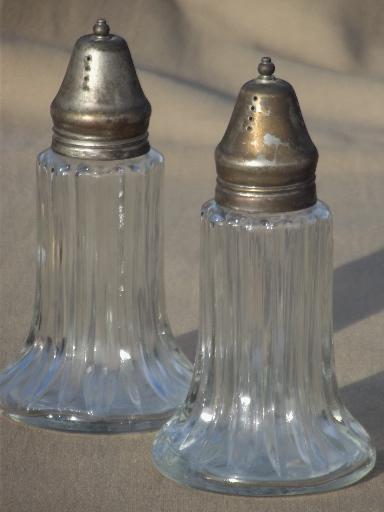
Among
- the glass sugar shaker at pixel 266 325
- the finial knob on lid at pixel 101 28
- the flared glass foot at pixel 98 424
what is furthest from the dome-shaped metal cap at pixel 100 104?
the flared glass foot at pixel 98 424

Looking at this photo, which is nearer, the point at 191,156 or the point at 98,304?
the point at 98,304

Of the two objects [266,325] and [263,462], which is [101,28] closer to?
[266,325]

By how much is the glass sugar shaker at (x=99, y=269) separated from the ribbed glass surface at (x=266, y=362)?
147 mm

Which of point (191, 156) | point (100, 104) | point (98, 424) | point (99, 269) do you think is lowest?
point (191, 156)

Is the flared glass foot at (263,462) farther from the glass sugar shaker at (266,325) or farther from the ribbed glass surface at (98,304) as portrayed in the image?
the ribbed glass surface at (98,304)

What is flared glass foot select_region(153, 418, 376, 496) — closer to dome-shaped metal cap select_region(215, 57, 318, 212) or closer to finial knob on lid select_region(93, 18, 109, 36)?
dome-shaped metal cap select_region(215, 57, 318, 212)

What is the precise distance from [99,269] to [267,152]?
0.30 metres

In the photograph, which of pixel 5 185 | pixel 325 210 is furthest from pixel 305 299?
pixel 5 185

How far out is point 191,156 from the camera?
2.62 metres

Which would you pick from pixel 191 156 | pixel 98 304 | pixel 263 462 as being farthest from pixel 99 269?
pixel 191 156

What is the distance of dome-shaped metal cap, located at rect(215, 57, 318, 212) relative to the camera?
136 centimetres

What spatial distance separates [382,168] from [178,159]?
13.7 inches

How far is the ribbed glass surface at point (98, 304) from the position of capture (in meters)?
1.56

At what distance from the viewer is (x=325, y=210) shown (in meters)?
1.42
